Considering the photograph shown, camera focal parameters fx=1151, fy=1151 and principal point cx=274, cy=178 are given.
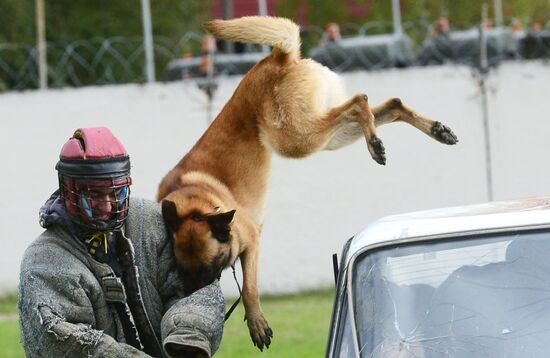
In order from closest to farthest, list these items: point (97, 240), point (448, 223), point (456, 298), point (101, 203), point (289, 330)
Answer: point (456, 298), point (448, 223), point (101, 203), point (97, 240), point (289, 330)

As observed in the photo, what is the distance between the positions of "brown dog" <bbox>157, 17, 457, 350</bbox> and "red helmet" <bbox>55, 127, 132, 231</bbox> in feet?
6.27

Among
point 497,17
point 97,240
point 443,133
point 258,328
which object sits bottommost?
point 258,328

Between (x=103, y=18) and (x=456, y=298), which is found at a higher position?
(x=103, y=18)

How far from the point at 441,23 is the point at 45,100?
533 centimetres

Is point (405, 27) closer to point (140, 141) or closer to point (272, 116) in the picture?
point (140, 141)

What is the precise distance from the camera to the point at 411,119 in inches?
256

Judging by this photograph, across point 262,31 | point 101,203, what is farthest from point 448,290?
point 262,31

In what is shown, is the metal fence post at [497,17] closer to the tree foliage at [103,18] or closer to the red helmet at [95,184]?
the tree foliage at [103,18]

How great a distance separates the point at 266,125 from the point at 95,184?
8.89 ft

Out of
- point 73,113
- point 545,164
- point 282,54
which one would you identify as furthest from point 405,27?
point 282,54

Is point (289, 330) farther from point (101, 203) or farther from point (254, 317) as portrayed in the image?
point (101, 203)

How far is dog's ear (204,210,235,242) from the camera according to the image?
5.55 meters

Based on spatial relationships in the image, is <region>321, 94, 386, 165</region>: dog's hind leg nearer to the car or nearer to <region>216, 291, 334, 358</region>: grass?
the car

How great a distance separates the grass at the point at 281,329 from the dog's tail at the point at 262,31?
3009mm
